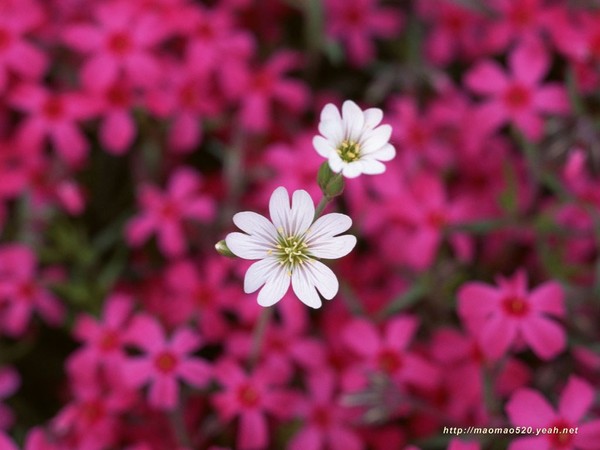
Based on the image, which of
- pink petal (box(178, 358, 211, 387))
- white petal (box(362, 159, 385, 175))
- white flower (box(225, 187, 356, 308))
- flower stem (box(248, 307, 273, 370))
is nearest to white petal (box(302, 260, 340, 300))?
white flower (box(225, 187, 356, 308))

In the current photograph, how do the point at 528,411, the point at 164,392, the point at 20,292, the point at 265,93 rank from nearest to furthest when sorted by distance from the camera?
the point at 528,411
the point at 164,392
the point at 20,292
the point at 265,93

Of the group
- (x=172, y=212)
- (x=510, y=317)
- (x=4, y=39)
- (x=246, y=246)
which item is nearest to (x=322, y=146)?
(x=246, y=246)

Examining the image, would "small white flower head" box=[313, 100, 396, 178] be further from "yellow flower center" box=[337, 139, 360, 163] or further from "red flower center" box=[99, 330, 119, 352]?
"red flower center" box=[99, 330, 119, 352]

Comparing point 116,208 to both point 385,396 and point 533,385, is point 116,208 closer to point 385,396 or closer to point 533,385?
point 385,396

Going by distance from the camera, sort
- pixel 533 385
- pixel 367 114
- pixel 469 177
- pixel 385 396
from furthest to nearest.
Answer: pixel 469 177
pixel 533 385
pixel 385 396
pixel 367 114

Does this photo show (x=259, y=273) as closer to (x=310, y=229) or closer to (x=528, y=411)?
(x=310, y=229)

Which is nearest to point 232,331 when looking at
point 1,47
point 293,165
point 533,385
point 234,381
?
point 234,381

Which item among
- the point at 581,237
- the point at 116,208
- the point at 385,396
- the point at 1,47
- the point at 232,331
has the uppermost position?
the point at 1,47
